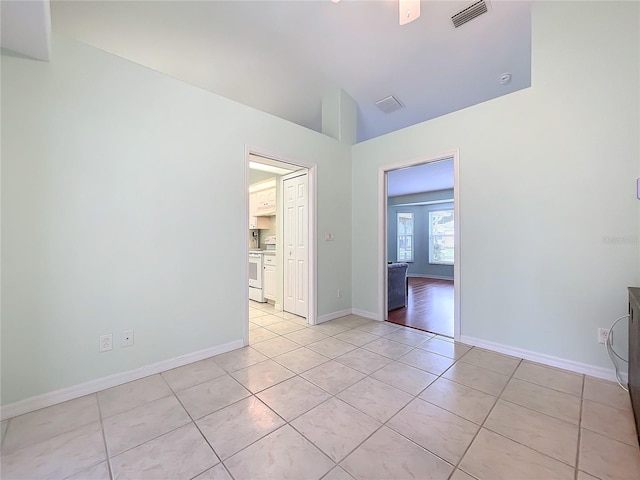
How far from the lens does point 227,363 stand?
2457 mm

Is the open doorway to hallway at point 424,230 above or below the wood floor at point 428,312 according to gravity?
above

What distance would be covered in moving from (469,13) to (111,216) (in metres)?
3.75

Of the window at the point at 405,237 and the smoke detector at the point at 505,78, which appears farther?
the window at the point at 405,237

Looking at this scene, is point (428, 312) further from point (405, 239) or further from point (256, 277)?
point (405, 239)

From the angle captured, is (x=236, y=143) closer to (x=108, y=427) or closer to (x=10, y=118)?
(x=10, y=118)

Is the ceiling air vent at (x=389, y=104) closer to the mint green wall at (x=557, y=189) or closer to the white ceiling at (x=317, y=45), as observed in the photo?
the white ceiling at (x=317, y=45)

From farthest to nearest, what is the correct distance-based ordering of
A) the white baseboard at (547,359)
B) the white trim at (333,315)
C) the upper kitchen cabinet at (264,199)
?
the upper kitchen cabinet at (264,199), the white trim at (333,315), the white baseboard at (547,359)

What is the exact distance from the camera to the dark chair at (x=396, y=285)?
4328mm

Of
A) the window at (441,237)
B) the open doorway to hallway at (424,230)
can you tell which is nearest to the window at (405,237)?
the open doorway to hallway at (424,230)

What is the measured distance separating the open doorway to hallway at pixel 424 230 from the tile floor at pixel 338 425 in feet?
8.92

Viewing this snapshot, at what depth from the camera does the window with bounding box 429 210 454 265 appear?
8.53 m

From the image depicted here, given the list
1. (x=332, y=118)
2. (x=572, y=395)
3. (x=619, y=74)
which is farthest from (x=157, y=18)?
(x=572, y=395)

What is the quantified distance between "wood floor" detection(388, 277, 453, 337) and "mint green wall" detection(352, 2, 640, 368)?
25.4 inches

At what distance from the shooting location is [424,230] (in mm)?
9109
